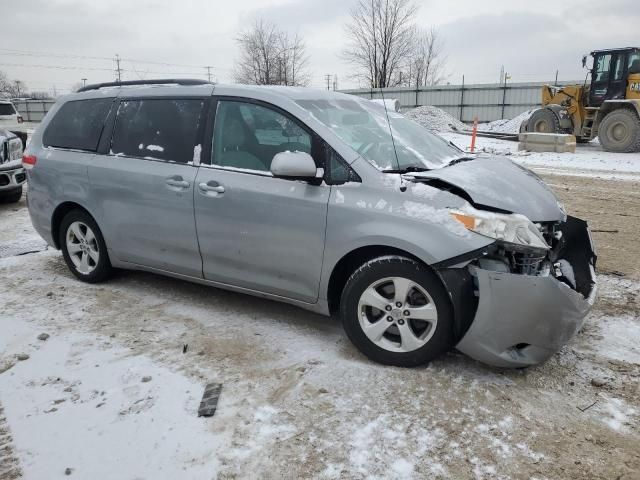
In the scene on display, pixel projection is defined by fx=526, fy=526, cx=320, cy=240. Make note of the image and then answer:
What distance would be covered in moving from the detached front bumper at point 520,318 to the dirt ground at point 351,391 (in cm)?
22

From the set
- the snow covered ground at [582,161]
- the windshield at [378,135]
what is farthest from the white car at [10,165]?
the snow covered ground at [582,161]

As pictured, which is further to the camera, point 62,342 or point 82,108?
point 82,108

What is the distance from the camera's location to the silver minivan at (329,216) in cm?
302

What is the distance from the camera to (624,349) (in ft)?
11.7

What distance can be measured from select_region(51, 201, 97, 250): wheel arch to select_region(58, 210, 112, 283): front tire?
1.6 inches

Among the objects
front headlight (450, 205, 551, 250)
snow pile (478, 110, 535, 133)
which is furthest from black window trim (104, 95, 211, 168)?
snow pile (478, 110, 535, 133)

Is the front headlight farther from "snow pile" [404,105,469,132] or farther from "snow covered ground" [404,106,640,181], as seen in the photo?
"snow pile" [404,105,469,132]

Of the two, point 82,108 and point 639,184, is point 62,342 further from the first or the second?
point 639,184

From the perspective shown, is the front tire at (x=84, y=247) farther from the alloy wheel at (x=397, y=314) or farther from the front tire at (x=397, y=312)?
the alloy wheel at (x=397, y=314)

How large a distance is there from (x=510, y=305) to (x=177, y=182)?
2533 mm

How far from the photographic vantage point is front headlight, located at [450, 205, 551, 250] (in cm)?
297

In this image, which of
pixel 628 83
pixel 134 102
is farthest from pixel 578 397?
pixel 628 83

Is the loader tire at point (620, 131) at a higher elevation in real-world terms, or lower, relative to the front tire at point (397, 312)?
higher

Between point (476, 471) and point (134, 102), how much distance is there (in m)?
3.80
